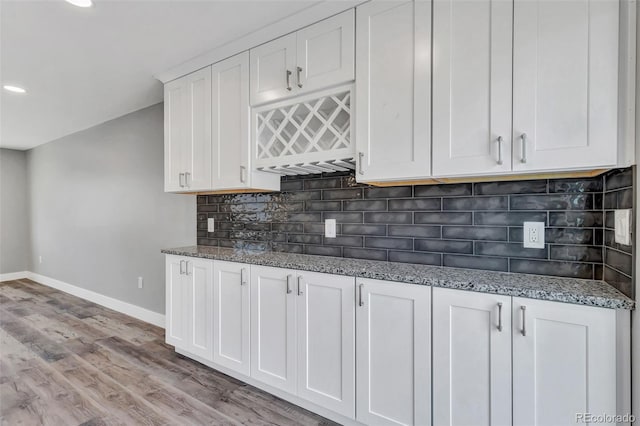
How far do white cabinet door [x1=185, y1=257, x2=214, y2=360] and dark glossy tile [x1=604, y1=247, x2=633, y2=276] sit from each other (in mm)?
2262

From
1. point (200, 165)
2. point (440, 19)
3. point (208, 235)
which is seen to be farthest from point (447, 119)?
point (208, 235)

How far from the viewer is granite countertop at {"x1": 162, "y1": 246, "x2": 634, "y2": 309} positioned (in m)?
1.21

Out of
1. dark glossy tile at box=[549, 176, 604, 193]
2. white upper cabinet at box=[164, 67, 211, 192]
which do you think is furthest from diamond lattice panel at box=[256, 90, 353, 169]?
dark glossy tile at box=[549, 176, 604, 193]

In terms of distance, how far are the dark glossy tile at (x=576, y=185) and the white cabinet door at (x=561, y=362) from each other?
590 millimetres

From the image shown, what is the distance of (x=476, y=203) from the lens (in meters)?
1.71

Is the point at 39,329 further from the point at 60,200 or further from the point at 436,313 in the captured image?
the point at 436,313

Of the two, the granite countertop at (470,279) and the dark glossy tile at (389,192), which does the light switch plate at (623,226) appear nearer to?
the granite countertop at (470,279)

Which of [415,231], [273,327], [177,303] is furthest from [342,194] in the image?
[177,303]

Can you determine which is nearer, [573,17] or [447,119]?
[573,17]

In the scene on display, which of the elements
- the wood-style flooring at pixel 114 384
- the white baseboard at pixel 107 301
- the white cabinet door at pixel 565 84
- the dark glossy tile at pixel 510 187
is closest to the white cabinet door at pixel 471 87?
the white cabinet door at pixel 565 84

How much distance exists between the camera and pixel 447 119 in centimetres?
150

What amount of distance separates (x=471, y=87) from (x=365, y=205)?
2.98 ft

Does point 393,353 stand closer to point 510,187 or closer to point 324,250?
point 324,250

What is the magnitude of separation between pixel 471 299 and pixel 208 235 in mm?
2348
